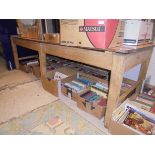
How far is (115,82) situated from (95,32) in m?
0.38

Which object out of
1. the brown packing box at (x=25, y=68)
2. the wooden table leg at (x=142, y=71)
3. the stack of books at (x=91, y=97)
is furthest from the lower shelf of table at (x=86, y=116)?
the brown packing box at (x=25, y=68)

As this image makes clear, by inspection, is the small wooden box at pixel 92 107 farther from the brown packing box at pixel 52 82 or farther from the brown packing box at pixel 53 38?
the brown packing box at pixel 53 38

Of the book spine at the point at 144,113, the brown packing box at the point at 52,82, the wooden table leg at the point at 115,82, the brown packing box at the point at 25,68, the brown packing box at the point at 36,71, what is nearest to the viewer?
the wooden table leg at the point at 115,82

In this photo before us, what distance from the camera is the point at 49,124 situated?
1159mm

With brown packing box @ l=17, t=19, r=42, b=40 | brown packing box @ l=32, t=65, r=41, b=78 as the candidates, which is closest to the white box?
brown packing box @ l=17, t=19, r=42, b=40

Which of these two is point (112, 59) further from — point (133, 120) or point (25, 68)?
point (25, 68)

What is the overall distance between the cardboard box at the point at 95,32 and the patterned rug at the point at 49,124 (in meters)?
0.67

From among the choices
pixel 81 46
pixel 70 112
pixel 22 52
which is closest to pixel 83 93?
pixel 70 112

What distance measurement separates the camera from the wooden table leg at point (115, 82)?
879mm

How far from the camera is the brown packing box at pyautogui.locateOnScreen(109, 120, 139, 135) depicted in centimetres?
90

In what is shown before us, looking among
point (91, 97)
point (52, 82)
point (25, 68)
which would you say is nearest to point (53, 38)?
point (52, 82)

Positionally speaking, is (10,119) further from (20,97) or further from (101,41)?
(101,41)

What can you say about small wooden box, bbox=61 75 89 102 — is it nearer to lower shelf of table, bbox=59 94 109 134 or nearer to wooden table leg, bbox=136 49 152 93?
lower shelf of table, bbox=59 94 109 134
